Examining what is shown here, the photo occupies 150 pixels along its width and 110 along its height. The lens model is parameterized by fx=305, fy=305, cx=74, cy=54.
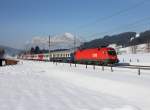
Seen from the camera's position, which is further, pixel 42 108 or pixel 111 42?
pixel 111 42

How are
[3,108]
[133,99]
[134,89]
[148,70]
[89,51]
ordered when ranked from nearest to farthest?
1. [3,108]
2. [133,99]
3. [134,89]
4. [148,70]
5. [89,51]

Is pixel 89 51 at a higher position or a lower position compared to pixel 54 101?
higher

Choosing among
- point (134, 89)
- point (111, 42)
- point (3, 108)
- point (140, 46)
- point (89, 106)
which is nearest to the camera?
point (3, 108)

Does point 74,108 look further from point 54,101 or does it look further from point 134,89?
point 134,89

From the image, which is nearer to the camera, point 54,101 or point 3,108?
point 3,108

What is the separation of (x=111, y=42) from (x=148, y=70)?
13647 centimetres

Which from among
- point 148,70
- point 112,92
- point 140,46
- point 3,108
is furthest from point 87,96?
point 140,46

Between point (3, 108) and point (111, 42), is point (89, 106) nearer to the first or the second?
point (3, 108)

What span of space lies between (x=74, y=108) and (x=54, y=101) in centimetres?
268

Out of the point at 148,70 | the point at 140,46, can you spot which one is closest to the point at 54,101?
the point at 148,70

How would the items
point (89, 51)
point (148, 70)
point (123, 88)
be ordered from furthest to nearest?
1. point (89, 51)
2. point (148, 70)
3. point (123, 88)

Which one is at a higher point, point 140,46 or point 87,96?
point 140,46

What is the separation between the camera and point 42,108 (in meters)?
17.2

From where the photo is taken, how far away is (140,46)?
482 ft
